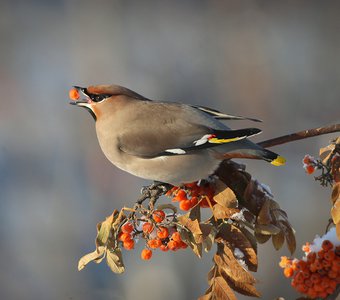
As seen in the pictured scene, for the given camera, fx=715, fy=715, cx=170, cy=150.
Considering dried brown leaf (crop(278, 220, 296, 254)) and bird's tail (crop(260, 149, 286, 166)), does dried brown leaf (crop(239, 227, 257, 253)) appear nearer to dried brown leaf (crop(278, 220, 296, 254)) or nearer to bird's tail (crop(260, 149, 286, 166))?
dried brown leaf (crop(278, 220, 296, 254))

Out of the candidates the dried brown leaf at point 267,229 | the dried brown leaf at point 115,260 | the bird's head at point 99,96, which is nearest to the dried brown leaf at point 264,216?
the dried brown leaf at point 267,229

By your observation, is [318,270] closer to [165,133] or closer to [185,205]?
[185,205]

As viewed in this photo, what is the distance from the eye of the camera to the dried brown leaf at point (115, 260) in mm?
1771

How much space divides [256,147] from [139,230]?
405mm

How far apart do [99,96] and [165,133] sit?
0.28 m

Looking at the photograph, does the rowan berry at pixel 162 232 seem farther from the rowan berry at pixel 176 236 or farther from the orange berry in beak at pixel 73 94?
the orange berry in beak at pixel 73 94

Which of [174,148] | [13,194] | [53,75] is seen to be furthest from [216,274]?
[53,75]

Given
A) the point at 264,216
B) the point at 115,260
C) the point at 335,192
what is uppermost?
the point at 335,192

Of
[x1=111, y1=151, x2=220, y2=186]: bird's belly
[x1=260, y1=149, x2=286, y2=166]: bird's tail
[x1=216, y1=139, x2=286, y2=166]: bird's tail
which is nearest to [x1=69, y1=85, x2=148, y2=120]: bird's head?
[x1=111, y1=151, x2=220, y2=186]: bird's belly

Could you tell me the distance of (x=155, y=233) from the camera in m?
1.73

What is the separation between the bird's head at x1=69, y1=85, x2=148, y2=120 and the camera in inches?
88.6

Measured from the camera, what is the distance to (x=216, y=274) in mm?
1672

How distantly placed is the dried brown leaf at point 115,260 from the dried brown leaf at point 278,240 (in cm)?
38

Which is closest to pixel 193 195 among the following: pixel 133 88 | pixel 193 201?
pixel 193 201
